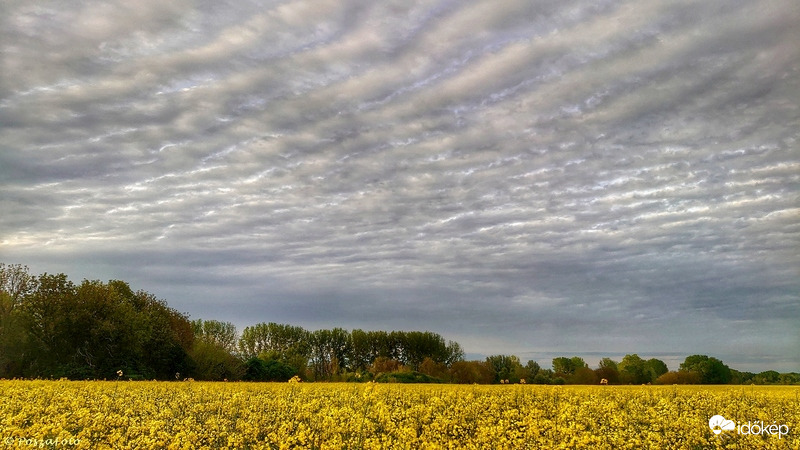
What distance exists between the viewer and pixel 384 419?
17266 mm

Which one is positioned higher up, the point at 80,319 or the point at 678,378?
the point at 80,319

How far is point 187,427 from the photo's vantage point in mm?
16078

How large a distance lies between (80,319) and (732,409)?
57.1m

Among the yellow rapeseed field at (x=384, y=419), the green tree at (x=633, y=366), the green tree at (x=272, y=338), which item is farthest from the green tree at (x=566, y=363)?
the yellow rapeseed field at (x=384, y=419)

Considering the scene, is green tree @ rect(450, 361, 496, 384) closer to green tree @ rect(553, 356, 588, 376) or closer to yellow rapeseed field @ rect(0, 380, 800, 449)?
green tree @ rect(553, 356, 588, 376)

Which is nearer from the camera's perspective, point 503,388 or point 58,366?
point 503,388

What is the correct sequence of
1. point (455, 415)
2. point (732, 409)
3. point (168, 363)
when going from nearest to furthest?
1. point (455, 415)
2. point (732, 409)
3. point (168, 363)

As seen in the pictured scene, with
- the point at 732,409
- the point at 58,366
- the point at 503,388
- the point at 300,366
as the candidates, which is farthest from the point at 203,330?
the point at 732,409


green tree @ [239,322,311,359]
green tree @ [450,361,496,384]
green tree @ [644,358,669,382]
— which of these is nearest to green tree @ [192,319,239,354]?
green tree @ [239,322,311,359]

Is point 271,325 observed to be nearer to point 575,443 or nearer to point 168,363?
point 168,363

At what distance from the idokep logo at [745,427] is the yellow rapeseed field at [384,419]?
0.07 meters

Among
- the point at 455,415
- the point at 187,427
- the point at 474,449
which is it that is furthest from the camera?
the point at 455,415

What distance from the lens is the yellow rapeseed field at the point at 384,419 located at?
1461cm

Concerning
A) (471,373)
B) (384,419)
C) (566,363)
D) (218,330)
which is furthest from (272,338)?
(384,419)
